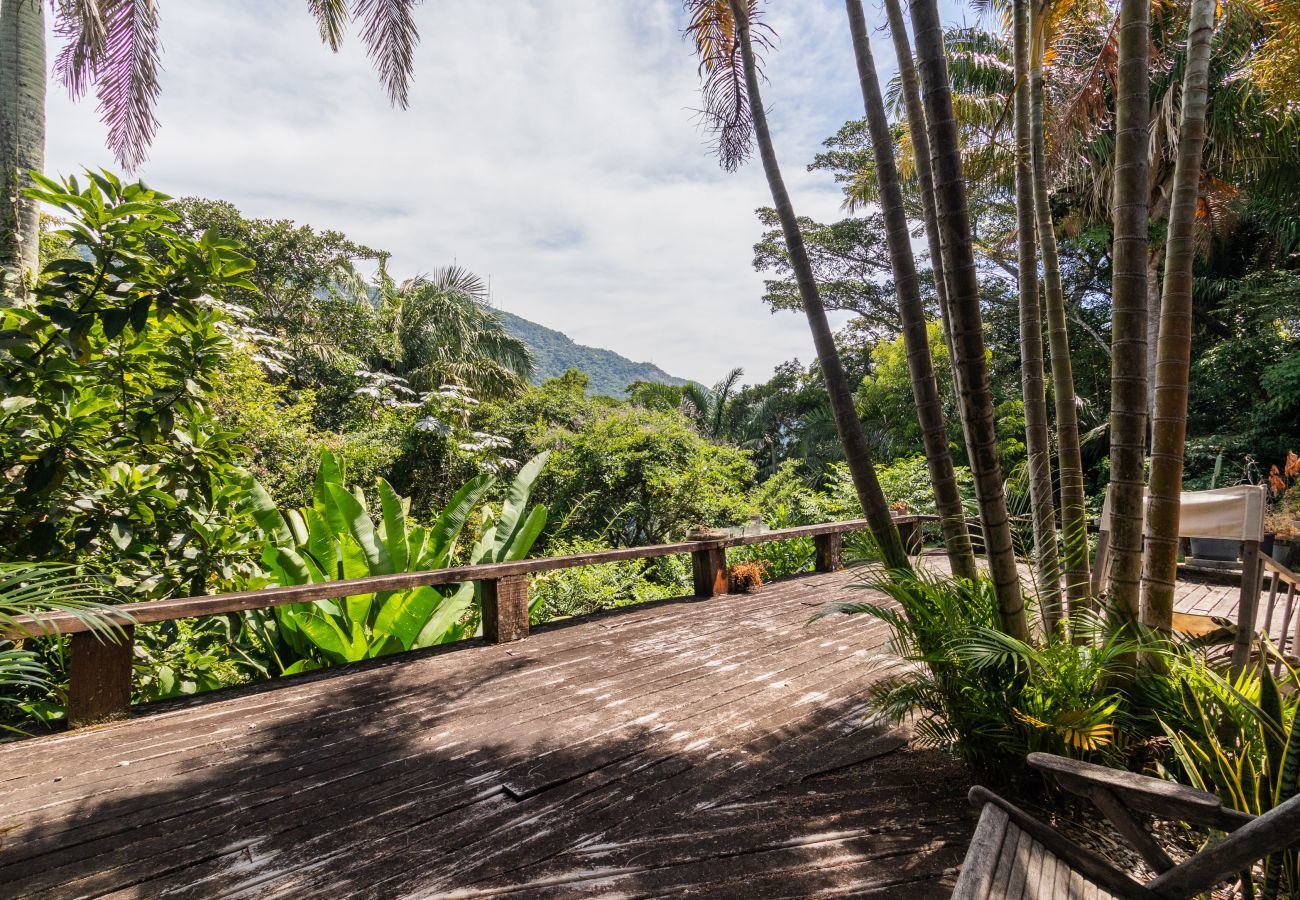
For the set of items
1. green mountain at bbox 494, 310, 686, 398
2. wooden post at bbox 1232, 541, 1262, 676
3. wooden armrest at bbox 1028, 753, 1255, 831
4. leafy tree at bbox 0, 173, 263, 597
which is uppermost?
green mountain at bbox 494, 310, 686, 398

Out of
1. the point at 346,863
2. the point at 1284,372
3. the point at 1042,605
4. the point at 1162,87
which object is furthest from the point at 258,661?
the point at 1284,372

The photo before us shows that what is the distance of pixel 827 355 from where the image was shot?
280 cm

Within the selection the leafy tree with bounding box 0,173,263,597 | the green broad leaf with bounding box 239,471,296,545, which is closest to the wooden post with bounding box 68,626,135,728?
the leafy tree with bounding box 0,173,263,597

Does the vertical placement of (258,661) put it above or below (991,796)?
below

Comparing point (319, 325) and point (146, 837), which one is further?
point (319, 325)

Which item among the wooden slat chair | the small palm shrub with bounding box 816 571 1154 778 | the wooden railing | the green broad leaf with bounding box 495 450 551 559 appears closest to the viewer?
the wooden slat chair

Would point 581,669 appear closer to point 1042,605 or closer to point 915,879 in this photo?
point 915,879

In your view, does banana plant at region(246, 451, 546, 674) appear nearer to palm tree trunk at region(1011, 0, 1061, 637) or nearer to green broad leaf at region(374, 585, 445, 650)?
green broad leaf at region(374, 585, 445, 650)

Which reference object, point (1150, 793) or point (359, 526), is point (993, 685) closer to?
point (1150, 793)

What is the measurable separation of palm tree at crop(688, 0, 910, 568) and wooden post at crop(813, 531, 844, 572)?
3.79 metres

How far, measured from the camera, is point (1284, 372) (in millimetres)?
10375

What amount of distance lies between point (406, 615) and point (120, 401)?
2.03 m

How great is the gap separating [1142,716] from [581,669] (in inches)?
102

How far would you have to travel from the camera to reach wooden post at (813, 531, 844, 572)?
6.73 m
